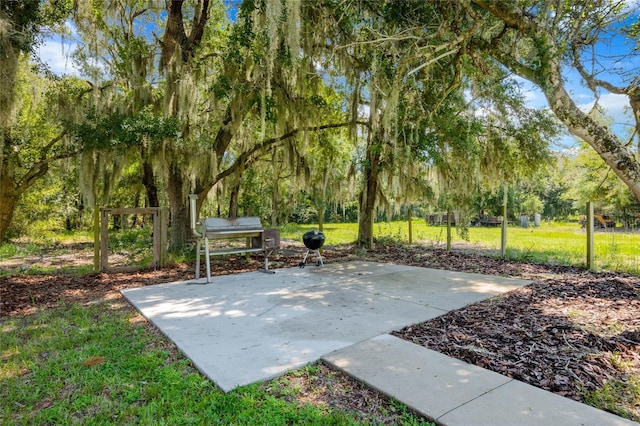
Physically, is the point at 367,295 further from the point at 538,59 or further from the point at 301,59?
the point at 301,59

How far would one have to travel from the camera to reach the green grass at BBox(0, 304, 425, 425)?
1.87 meters

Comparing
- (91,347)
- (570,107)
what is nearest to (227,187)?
(91,347)

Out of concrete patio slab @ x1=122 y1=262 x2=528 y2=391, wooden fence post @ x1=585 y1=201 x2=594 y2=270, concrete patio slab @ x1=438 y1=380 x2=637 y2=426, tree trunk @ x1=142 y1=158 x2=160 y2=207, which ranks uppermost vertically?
tree trunk @ x1=142 y1=158 x2=160 y2=207

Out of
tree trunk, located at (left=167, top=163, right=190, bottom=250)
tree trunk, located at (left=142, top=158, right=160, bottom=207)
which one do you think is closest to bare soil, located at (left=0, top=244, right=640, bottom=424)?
tree trunk, located at (left=167, top=163, right=190, bottom=250)

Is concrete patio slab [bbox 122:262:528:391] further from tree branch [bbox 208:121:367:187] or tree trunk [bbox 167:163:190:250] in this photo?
tree branch [bbox 208:121:367:187]

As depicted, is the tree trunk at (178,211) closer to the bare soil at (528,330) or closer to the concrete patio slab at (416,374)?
the bare soil at (528,330)

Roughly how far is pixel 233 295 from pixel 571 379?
343cm

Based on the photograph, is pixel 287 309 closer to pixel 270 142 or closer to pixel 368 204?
pixel 270 142

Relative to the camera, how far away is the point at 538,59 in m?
3.87

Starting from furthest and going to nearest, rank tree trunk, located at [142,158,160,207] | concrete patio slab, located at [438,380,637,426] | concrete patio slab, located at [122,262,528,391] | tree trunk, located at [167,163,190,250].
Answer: tree trunk, located at [142,158,160,207]
tree trunk, located at [167,163,190,250]
concrete patio slab, located at [122,262,528,391]
concrete patio slab, located at [438,380,637,426]

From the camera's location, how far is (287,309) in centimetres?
376

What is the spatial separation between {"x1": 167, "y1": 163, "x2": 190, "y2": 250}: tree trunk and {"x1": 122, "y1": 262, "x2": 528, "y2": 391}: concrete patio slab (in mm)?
2577

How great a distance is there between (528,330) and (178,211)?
22.2 ft

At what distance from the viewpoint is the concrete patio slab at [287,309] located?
2.59m
